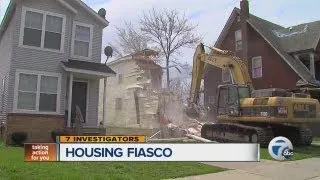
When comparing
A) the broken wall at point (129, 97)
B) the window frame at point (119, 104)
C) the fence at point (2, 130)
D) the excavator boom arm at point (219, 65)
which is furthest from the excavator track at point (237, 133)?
the window frame at point (119, 104)

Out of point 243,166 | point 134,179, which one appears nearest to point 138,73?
point 243,166

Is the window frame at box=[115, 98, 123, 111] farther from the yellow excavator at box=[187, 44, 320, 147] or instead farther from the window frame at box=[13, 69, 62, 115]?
the window frame at box=[13, 69, 62, 115]

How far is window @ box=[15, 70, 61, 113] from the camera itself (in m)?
19.8

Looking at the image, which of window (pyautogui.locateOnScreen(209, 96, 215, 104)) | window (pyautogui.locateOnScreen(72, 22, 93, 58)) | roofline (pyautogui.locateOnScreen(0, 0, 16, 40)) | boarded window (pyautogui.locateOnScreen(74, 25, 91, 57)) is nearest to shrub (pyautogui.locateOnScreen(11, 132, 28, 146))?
window (pyautogui.locateOnScreen(72, 22, 93, 58))

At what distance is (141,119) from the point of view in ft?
117

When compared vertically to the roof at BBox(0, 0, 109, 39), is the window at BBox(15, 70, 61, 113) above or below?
below

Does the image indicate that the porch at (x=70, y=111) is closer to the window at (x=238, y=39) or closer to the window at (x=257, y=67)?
the window at (x=257, y=67)

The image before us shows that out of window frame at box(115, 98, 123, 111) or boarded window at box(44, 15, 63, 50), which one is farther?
window frame at box(115, 98, 123, 111)

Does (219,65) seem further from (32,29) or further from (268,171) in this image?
(268,171)

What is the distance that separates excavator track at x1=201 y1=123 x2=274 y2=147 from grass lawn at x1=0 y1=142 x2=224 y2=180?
6709 mm

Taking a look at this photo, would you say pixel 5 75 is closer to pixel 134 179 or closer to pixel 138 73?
pixel 134 179

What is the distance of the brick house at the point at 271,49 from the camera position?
31438 millimetres

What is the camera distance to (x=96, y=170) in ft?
36.6

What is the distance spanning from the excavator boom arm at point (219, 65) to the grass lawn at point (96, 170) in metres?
9.94
